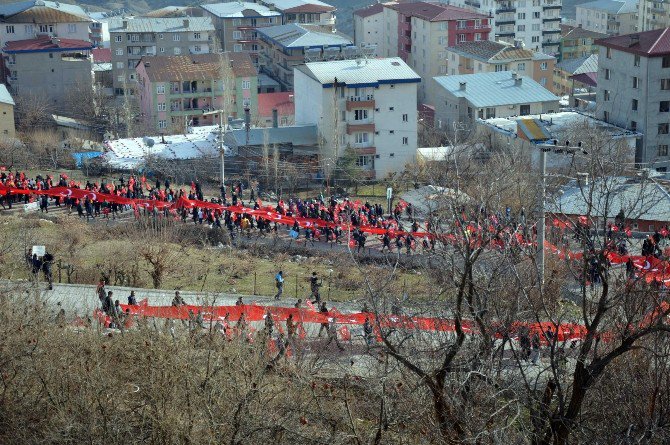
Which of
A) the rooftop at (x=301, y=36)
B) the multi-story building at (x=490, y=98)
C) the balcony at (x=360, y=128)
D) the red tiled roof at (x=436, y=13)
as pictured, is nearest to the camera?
the balcony at (x=360, y=128)

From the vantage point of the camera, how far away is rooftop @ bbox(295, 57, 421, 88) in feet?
149

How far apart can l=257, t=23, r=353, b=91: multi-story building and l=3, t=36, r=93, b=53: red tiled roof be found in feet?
36.5

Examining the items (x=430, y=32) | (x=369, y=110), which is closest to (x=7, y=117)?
(x=369, y=110)

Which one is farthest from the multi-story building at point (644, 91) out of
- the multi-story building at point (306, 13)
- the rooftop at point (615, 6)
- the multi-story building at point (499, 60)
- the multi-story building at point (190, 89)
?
the rooftop at point (615, 6)

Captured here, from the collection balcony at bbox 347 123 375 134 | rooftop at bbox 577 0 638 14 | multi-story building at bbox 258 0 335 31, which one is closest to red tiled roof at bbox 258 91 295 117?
balcony at bbox 347 123 375 134

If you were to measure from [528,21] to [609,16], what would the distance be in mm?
8935

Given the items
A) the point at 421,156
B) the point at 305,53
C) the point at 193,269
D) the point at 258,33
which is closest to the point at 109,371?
the point at 193,269

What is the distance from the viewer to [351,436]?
1245cm

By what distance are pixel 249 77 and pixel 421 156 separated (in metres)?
14.5

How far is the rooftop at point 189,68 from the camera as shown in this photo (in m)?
54.8

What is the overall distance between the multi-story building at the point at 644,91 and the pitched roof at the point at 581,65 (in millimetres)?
13759

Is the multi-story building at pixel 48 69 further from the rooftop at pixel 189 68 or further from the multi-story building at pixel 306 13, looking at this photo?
the multi-story building at pixel 306 13

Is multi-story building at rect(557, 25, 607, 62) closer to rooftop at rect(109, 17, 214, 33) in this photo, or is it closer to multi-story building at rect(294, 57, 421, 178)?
rooftop at rect(109, 17, 214, 33)

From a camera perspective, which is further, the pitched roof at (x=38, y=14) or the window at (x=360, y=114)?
the pitched roof at (x=38, y=14)
